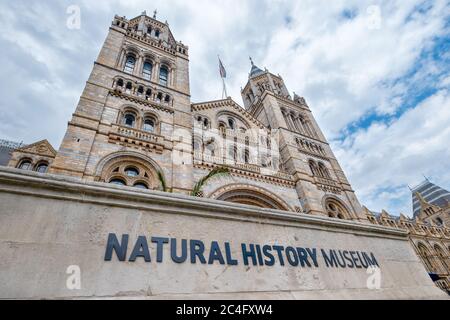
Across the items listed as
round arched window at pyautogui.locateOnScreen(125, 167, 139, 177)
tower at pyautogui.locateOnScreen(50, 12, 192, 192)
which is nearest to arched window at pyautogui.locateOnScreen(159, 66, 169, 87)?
tower at pyautogui.locateOnScreen(50, 12, 192, 192)

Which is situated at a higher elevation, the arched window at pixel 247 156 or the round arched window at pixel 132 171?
the arched window at pixel 247 156

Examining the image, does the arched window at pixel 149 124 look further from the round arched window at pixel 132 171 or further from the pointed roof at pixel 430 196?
the pointed roof at pixel 430 196

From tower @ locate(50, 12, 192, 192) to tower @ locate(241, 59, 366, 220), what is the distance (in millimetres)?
9092

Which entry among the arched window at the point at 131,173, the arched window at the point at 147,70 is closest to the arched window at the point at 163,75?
the arched window at the point at 147,70

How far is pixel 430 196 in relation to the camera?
153 feet

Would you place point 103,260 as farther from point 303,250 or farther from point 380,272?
point 380,272

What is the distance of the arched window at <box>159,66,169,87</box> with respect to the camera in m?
16.7

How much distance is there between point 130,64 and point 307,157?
1652 cm

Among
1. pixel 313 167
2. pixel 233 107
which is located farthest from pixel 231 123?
pixel 313 167

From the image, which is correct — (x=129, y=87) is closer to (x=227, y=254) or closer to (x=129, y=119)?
(x=129, y=119)

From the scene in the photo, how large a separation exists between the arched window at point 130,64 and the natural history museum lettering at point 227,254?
16.2 m

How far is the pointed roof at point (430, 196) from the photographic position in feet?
142
